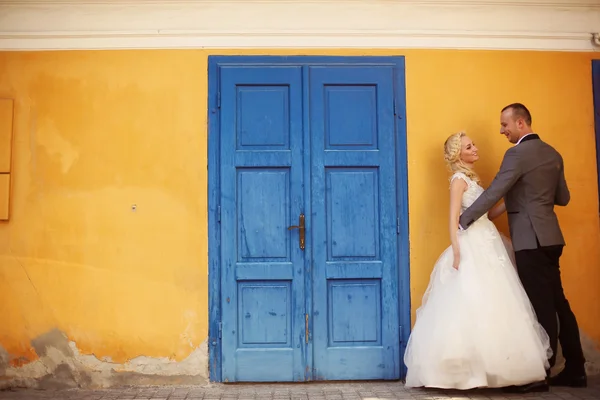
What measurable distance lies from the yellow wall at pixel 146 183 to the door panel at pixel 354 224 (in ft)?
0.74

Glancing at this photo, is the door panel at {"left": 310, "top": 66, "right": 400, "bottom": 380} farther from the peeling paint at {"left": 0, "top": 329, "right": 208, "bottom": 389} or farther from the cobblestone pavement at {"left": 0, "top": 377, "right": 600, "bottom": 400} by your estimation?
the peeling paint at {"left": 0, "top": 329, "right": 208, "bottom": 389}

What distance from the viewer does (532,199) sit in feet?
15.7

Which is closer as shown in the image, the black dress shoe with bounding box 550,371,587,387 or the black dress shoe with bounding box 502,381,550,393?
the black dress shoe with bounding box 502,381,550,393

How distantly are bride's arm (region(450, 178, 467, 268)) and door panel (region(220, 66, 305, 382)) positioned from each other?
1.22 m

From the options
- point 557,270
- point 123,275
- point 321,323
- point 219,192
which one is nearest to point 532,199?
point 557,270

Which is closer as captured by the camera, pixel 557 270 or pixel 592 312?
pixel 557 270

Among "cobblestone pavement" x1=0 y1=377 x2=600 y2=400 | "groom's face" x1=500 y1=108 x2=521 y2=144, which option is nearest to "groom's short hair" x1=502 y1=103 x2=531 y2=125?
"groom's face" x1=500 y1=108 x2=521 y2=144

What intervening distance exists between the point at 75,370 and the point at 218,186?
74.6 inches

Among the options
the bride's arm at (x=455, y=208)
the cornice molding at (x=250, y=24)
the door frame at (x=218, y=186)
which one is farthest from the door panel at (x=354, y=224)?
the bride's arm at (x=455, y=208)

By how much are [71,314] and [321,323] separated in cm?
205

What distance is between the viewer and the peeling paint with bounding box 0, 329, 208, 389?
505 cm

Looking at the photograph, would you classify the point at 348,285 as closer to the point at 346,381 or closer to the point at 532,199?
the point at 346,381

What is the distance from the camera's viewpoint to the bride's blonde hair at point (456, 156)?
4984mm

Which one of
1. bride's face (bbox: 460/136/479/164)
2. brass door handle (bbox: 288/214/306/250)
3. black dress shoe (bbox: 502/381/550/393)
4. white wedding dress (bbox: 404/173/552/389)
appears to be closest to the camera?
white wedding dress (bbox: 404/173/552/389)
